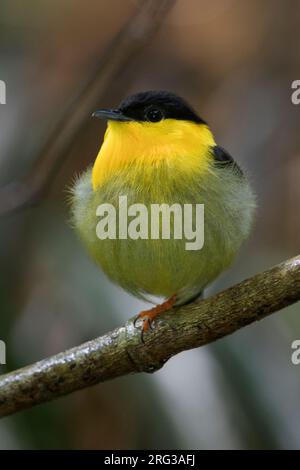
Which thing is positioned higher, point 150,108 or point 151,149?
point 150,108

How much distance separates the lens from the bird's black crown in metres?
3.45

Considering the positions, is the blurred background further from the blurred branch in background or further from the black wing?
the black wing

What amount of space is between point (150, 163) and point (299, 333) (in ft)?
3.88

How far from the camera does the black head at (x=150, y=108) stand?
3.45 meters

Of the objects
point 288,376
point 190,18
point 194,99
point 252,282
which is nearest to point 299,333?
point 288,376

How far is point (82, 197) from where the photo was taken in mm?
3492

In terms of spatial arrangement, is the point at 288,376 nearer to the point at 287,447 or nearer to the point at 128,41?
the point at 287,447

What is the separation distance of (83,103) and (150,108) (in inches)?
12.1

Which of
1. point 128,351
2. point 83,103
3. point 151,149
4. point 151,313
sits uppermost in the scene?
point 83,103

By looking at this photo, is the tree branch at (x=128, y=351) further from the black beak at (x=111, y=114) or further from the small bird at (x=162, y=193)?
the black beak at (x=111, y=114)

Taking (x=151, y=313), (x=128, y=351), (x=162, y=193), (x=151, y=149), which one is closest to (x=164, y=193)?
(x=162, y=193)

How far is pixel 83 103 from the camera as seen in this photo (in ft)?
10.9

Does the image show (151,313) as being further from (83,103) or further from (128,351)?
(83,103)
